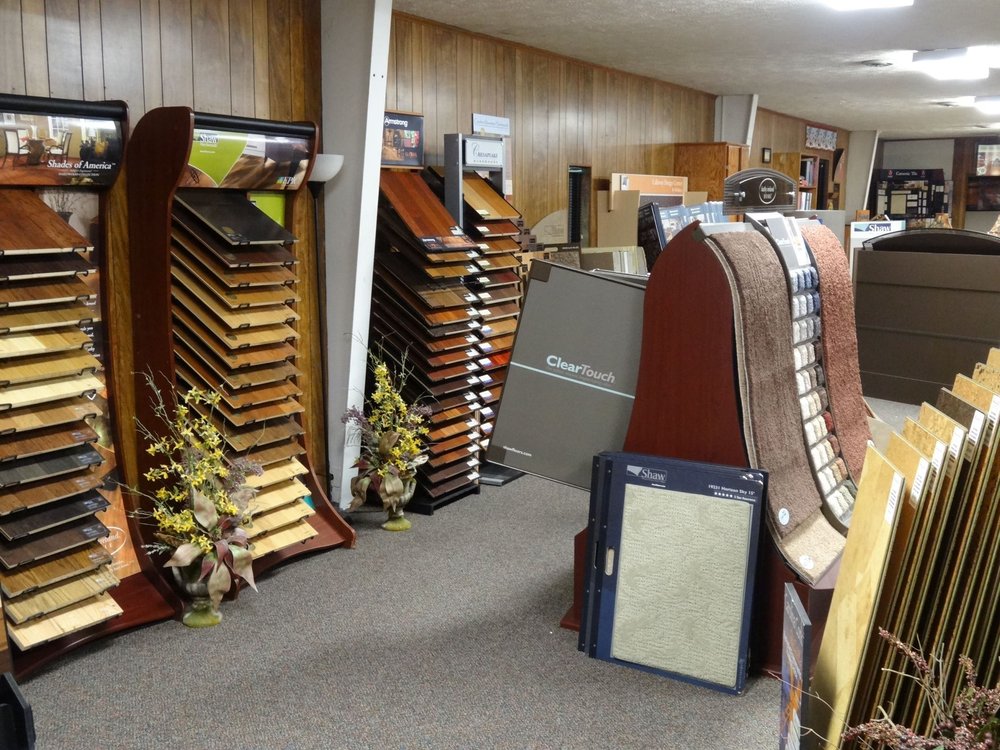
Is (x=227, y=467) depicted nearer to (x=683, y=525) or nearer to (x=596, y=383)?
(x=596, y=383)

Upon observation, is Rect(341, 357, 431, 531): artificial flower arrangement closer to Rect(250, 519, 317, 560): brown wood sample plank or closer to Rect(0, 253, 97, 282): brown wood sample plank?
Rect(250, 519, 317, 560): brown wood sample plank

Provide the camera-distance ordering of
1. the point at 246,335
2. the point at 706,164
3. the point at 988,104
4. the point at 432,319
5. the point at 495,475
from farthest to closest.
A: 1. the point at 988,104
2. the point at 706,164
3. the point at 495,475
4. the point at 432,319
5. the point at 246,335

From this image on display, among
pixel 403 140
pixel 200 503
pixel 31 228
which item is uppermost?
pixel 403 140

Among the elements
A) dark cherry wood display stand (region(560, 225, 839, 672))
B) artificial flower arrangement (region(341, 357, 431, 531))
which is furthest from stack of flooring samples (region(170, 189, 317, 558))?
dark cherry wood display stand (region(560, 225, 839, 672))

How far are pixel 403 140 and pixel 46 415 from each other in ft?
8.93

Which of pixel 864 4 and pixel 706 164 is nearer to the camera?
pixel 864 4

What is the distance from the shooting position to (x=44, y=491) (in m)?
3.16

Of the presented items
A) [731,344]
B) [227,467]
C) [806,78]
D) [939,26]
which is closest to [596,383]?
[731,344]

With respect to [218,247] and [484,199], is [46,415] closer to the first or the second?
[218,247]

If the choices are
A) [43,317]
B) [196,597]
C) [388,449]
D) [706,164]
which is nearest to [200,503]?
[196,597]

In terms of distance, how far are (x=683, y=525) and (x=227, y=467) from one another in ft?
5.99

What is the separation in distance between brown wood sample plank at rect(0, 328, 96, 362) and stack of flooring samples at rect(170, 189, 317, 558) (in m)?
0.44

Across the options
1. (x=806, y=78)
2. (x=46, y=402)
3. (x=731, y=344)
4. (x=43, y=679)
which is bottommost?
(x=43, y=679)

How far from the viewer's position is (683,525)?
303cm
